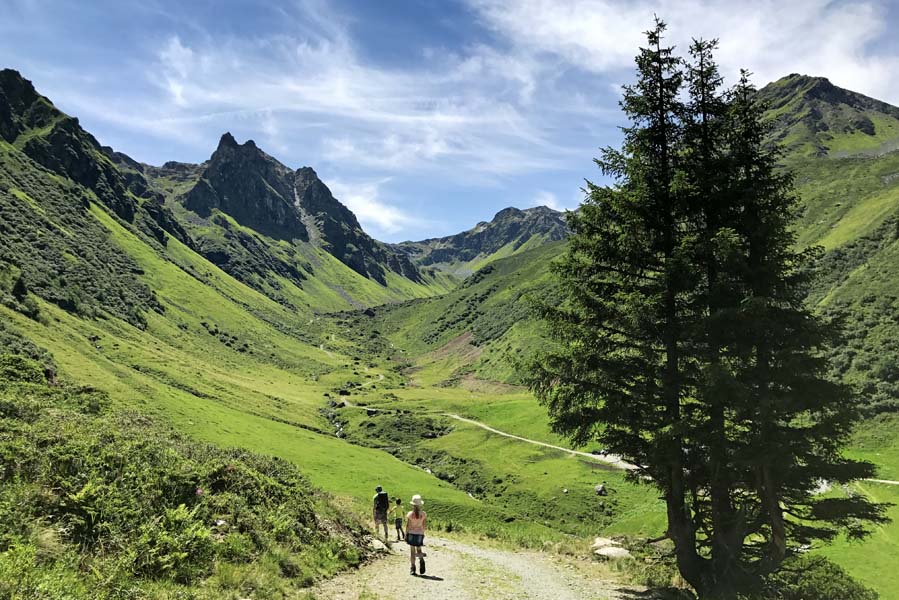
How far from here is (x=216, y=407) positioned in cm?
8150

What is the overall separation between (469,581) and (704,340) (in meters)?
11.7

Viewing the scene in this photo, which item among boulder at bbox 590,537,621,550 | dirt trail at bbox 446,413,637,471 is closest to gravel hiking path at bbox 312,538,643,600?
boulder at bbox 590,537,621,550

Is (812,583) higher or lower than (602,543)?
higher

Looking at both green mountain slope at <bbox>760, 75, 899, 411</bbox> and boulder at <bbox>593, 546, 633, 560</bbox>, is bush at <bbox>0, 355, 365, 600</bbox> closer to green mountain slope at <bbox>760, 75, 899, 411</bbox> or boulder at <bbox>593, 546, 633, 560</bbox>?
boulder at <bbox>593, 546, 633, 560</bbox>

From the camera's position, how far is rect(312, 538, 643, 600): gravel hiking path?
14719 millimetres

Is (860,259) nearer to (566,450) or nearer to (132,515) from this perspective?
(566,450)

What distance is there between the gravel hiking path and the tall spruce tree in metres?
4.30

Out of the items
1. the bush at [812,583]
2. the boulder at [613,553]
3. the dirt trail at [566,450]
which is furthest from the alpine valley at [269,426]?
the bush at [812,583]

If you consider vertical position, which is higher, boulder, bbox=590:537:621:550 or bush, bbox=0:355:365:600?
bush, bbox=0:355:365:600

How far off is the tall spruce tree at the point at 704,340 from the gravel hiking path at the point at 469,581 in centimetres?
430

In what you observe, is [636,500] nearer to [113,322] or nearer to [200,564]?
[200,564]

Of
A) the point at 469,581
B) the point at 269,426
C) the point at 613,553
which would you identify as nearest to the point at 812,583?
the point at 613,553

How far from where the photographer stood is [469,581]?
666 inches

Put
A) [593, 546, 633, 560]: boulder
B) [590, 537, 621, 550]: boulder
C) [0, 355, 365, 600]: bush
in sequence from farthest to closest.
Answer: [590, 537, 621, 550]: boulder < [593, 546, 633, 560]: boulder < [0, 355, 365, 600]: bush
